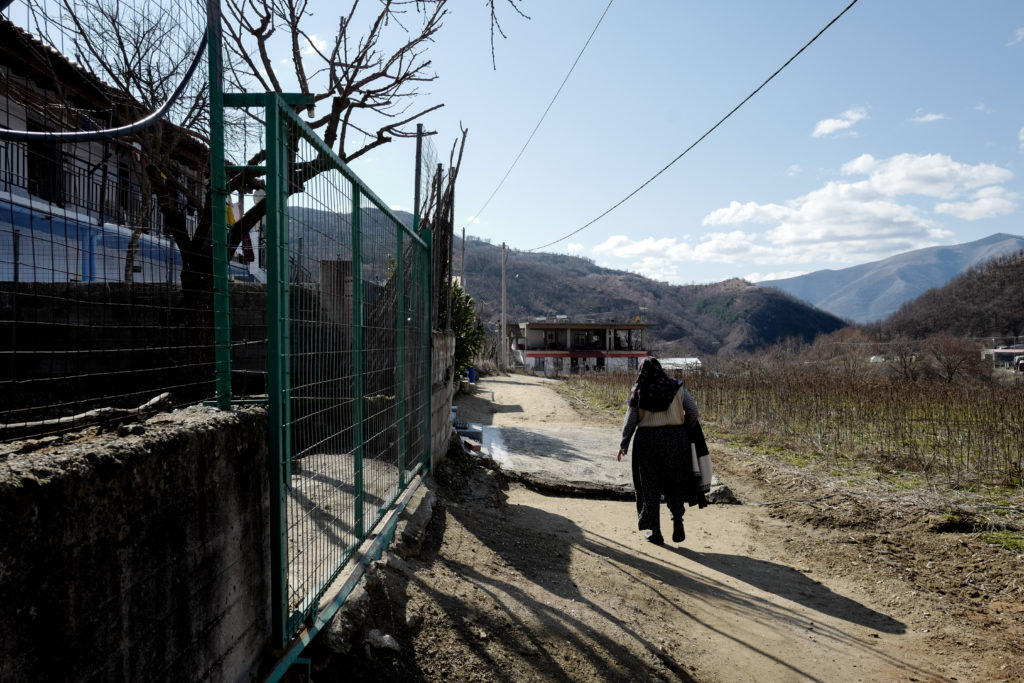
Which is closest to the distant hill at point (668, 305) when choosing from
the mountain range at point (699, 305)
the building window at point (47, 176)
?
the mountain range at point (699, 305)

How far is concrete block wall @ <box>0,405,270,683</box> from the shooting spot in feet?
4.22

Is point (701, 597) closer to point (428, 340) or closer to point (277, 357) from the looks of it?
point (428, 340)

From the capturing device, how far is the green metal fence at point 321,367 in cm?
239

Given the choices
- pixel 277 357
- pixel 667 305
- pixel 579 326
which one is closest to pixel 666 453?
pixel 277 357

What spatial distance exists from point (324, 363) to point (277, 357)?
1.82 feet

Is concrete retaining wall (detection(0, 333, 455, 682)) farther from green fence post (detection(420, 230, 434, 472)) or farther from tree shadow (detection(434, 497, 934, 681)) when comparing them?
green fence post (detection(420, 230, 434, 472))

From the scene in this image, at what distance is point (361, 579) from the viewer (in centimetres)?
308

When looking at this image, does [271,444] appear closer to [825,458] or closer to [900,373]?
[825,458]

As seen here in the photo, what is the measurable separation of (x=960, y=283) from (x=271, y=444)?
7854 centimetres

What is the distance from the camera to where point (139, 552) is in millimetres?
1618

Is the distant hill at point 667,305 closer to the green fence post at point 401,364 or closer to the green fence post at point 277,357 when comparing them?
the green fence post at point 401,364

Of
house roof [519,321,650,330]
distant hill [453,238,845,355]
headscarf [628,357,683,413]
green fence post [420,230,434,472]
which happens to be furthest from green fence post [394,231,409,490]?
distant hill [453,238,845,355]

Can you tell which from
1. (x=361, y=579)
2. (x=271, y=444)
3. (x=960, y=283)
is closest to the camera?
(x=271, y=444)

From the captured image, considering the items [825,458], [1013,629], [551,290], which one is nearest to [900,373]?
[825,458]
